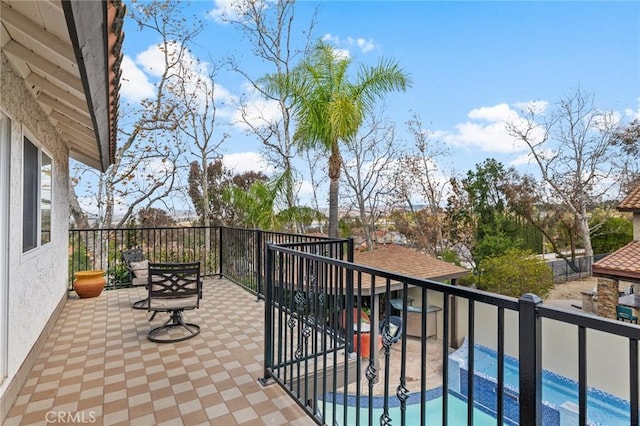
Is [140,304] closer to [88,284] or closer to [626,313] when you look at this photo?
[88,284]

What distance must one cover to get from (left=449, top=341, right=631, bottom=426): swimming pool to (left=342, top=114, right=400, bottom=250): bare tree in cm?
850

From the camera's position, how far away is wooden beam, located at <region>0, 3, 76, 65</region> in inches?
70.7

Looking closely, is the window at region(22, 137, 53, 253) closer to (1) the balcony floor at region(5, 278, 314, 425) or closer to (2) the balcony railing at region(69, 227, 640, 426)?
(1) the balcony floor at region(5, 278, 314, 425)

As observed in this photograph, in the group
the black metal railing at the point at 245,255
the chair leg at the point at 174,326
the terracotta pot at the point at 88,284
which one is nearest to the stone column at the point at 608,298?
the black metal railing at the point at 245,255

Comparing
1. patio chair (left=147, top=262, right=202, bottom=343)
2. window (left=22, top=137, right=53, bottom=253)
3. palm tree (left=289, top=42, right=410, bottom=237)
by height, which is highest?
palm tree (left=289, top=42, right=410, bottom=237)

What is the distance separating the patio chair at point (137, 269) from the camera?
4767mm

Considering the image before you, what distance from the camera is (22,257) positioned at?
9.23ft

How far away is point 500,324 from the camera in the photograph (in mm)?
1182

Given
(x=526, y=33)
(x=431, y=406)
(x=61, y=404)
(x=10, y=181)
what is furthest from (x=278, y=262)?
(x=526, y=33)

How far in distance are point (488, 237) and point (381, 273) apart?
1704cm

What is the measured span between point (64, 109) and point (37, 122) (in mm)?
273

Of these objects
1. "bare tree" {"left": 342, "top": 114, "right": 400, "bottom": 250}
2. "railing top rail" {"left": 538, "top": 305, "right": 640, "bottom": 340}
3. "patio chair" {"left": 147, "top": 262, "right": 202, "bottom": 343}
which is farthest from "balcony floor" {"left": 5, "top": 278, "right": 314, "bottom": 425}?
"bare tree" {"left": 342, "top": 114, "right": 400, "bottom": 250}

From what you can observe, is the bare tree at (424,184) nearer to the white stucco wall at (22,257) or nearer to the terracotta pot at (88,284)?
the terracotta pot at (88,284)

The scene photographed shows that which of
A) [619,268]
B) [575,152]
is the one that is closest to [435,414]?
[619,268]
